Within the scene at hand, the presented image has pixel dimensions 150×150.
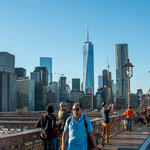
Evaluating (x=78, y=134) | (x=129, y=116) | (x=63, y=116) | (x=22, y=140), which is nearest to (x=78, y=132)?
(x=78, y=134)

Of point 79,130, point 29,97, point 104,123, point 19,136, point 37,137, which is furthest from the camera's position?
point 29,97

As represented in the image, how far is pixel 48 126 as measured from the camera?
21.7 ft

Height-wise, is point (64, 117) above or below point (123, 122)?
above

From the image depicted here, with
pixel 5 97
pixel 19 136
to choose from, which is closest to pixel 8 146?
pixel 19 136

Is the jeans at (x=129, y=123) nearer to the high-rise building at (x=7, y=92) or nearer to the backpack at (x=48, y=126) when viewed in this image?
the backpack at (x=48, y=126)

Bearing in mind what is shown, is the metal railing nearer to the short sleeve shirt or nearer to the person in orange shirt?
the short sleeve shirt

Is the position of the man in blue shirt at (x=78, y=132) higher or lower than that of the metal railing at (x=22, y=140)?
higher

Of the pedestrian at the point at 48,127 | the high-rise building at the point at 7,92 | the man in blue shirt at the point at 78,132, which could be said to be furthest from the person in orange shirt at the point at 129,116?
the high-rise building at the point at 7,92

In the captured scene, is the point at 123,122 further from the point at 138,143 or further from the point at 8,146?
the point at 8,146

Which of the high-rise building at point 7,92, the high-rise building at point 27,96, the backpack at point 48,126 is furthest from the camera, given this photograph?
the high-rise building at point 27,96

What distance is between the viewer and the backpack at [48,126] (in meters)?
6.62

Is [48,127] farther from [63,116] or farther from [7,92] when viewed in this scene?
[7,92]

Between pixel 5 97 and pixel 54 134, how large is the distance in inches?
6840

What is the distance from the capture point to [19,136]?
256 inches
